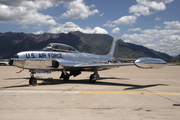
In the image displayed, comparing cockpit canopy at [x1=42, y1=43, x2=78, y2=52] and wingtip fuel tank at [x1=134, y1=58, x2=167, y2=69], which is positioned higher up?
cockpit canopy at [x1=42, y1=43, x2=78, y2=52]

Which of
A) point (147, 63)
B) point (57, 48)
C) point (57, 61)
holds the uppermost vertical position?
point (57, 48)

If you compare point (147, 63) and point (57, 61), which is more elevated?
Answer: point (57, 61)

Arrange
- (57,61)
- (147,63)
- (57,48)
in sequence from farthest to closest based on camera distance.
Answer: (57,48) → (57,61) → (147,63)

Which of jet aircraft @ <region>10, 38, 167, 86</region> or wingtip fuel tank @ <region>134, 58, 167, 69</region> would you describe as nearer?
wingtip fuel tank @ <region>134, 58, 167, 69</region>

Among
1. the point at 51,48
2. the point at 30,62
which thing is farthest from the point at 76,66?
the point at 30,62

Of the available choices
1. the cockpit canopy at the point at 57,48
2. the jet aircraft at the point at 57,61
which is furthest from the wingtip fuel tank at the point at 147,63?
the cockpit canopy at the point at 57,48

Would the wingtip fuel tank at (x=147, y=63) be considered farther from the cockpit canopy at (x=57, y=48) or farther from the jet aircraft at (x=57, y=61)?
the cockpit canopy at (x=57, y=48)

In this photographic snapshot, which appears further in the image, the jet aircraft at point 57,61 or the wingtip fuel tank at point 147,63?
the jet aircraft at point 57,61

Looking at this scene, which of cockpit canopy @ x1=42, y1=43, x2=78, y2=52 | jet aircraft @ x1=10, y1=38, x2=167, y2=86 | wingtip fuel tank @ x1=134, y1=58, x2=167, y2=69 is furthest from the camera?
cockpit canopy @ x1=42, y1=43, x2=78, y2=52

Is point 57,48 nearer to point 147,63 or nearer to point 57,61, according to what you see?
A: point 57,61

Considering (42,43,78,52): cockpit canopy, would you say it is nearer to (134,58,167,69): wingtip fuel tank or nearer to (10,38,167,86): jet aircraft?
(10,38,167,86): jet aircraft

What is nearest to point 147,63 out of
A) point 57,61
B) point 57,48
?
point 57,61

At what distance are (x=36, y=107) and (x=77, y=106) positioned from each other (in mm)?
1616

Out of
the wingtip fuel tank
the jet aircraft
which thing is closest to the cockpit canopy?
the jet aircraft
